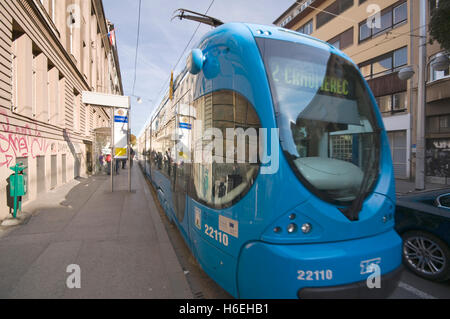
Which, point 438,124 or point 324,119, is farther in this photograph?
point 438,124

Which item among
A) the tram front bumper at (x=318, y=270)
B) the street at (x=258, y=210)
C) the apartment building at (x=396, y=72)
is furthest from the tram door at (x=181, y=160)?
the apartment building at (x=396, y=72)

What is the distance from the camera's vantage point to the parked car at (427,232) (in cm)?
327

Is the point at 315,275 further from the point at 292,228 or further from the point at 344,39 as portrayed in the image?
the point at 344,39

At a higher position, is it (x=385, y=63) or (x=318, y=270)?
(x=385, y=63)

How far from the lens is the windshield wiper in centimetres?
225

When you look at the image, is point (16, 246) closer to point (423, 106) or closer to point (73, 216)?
point (73, 216)

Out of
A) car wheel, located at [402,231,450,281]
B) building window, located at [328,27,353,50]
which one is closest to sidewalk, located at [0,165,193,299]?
car wheel, located at [402,231,450,281]

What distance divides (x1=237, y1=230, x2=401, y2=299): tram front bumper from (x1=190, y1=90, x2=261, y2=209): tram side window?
0.59 meters

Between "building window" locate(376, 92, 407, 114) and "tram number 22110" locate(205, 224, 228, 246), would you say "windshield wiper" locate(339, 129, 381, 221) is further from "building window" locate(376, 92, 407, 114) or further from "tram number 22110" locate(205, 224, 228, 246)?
"building window" locate(376, 92, 407, 114)

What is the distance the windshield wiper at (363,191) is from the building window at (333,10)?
19384mm

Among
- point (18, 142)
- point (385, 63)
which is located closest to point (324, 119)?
point (18, 142)

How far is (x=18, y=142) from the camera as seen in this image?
686 centimetres

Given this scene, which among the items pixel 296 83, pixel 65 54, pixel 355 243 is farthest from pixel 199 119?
pixel 65 54

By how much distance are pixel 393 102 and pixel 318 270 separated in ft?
58.7
